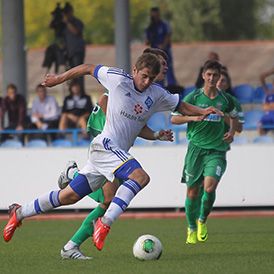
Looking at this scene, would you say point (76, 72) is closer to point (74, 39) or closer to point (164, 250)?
point (164, 250)

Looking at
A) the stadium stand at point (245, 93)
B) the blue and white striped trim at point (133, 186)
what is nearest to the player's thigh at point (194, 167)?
the blue and white striped trim at point (133, 186)

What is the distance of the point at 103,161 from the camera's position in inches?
471

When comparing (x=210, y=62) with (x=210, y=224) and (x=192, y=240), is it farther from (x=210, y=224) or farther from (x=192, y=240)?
(x=210, y=224)

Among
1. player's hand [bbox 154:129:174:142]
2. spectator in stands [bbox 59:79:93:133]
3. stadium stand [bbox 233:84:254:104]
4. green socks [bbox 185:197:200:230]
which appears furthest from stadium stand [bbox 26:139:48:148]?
player's hand [bbox 154:129:174:142]

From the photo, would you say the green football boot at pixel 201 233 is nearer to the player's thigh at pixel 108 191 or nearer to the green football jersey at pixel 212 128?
the green football jersey at pixel 212 128

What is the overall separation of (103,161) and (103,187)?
1.19 metres

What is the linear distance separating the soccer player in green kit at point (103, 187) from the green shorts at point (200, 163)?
1485 millimetres

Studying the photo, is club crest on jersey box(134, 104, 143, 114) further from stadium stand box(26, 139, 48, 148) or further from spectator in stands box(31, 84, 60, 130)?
spectator in stands box(31, 84, 60, 130)

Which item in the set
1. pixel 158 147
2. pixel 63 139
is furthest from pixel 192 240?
pixel 63 139

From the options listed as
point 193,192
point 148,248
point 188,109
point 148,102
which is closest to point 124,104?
point 148,102

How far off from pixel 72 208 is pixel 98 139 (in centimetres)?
788

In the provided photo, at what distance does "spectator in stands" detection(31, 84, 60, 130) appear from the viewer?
74.5ft

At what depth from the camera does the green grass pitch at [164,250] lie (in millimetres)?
11367

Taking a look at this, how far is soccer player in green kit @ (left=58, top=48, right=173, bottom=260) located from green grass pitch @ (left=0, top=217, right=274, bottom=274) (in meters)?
0.21
